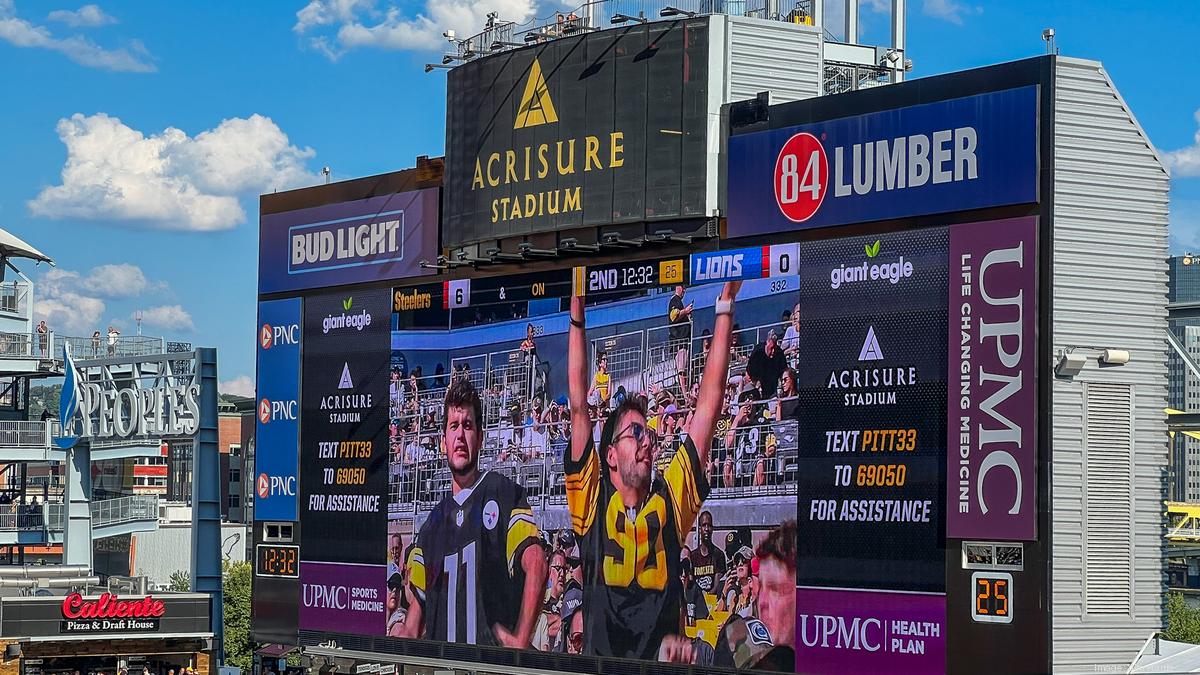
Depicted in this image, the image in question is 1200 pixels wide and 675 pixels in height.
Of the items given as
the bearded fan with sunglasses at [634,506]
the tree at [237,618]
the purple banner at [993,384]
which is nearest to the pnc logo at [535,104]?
the bearded fan with sunglasses at [634,506]

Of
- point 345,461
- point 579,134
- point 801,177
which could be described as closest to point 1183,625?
point 345,461

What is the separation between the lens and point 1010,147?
2659 centimetres

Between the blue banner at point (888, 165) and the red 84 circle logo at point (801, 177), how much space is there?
2 cm

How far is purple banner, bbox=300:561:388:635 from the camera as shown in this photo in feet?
122

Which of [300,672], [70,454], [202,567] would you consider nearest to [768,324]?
[300,672]

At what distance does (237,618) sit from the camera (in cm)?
7656

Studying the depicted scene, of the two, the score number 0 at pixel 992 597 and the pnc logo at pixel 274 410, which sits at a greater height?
the pnc logo at pixel 274 410

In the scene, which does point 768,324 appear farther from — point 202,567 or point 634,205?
point 202,567

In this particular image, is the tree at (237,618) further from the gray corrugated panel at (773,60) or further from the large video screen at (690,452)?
the gray corrugated panel at (773,60)

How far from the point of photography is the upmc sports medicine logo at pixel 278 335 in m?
39.9

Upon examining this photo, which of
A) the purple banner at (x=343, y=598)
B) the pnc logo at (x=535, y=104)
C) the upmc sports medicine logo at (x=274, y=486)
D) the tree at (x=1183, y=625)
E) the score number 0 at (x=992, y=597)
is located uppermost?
the pnc logo at (x=535, y=104)

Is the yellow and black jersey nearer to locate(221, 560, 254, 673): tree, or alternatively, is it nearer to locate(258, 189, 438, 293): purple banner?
locate(258, 189, 438, 293): purple banner

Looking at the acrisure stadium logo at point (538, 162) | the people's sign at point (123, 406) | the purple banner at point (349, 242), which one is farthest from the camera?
the people's sign at point (123, 406)

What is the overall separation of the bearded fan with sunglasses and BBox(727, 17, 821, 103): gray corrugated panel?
12.2 feet
